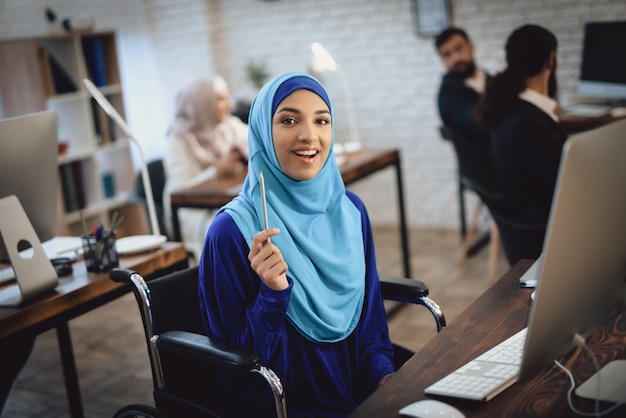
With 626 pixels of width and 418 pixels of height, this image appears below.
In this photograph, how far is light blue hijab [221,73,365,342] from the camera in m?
1.66

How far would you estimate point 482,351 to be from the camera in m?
1.43

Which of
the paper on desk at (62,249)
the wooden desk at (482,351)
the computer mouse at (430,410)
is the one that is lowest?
the wooden desk at (482,351)

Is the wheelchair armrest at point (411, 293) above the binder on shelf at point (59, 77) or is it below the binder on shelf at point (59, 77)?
below

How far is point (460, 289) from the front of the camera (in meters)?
3.85

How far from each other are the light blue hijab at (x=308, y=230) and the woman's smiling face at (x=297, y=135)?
2 cm

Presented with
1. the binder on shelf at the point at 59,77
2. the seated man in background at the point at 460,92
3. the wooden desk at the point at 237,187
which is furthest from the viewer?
the binder on shelf at the point at 59,77

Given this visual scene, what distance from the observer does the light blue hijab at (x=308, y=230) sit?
5.45 ft

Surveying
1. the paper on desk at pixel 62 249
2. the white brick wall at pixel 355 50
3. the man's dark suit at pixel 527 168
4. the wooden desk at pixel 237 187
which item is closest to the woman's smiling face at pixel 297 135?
the paper on desk at pixel 62 249

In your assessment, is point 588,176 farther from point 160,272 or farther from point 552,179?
point 552,179

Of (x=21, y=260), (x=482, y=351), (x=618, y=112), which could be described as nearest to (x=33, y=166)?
(x=21, y=260)

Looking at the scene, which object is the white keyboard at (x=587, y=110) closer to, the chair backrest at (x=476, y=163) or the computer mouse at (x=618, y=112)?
the computer mouse at (x=618, y=112)

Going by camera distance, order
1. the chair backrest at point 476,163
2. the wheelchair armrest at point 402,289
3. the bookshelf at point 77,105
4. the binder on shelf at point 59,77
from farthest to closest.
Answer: the binder on shelf at point 59,77
the bookshelf at point 77,105
the chair backrest at point 476,163
the wheelchair armrest at point 402,289

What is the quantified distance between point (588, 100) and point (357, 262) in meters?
3.02

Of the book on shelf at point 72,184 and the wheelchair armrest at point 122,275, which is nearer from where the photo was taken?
the wheelchair armrest at point 122,275
